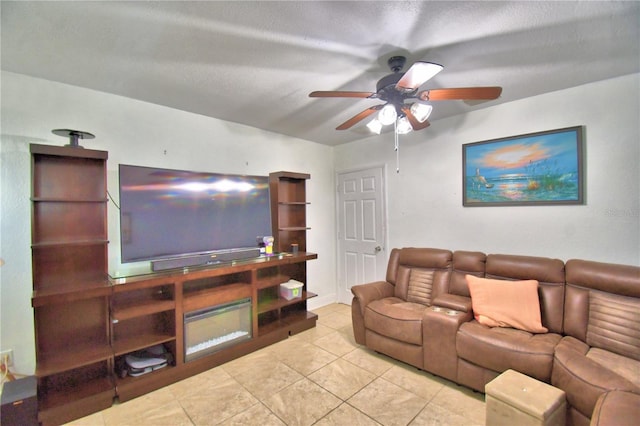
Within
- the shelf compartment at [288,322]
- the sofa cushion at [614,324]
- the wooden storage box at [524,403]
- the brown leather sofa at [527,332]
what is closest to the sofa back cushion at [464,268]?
the brown leather sofa at [527,332]

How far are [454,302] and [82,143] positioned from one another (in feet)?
11.6

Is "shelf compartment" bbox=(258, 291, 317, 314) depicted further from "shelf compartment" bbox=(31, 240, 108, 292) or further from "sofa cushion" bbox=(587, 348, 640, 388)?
"sofa cushion" bbox=(587, 348, 640, 388)

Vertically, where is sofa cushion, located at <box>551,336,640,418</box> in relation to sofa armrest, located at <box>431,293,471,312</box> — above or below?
below

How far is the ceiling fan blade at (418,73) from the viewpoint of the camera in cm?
140

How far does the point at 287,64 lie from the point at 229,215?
5.11ft

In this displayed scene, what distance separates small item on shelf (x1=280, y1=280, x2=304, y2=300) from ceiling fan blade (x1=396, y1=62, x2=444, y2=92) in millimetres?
2415

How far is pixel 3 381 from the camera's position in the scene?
6.33 ft

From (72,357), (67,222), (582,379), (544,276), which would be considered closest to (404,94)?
(544,276)

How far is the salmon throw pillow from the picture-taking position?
2.18 metres

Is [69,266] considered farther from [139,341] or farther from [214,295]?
[214,295]

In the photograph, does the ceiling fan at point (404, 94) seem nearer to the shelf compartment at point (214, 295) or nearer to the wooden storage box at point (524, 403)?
the wooden storage box at point (524, 403)

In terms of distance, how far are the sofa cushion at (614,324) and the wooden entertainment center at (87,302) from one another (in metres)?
2.91

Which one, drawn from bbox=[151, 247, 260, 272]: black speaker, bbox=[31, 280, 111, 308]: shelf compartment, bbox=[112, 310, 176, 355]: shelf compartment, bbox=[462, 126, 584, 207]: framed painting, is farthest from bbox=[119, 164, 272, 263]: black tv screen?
bbox=[462, 126, 584, 207]: framed painting

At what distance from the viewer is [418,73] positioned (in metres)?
1.48
